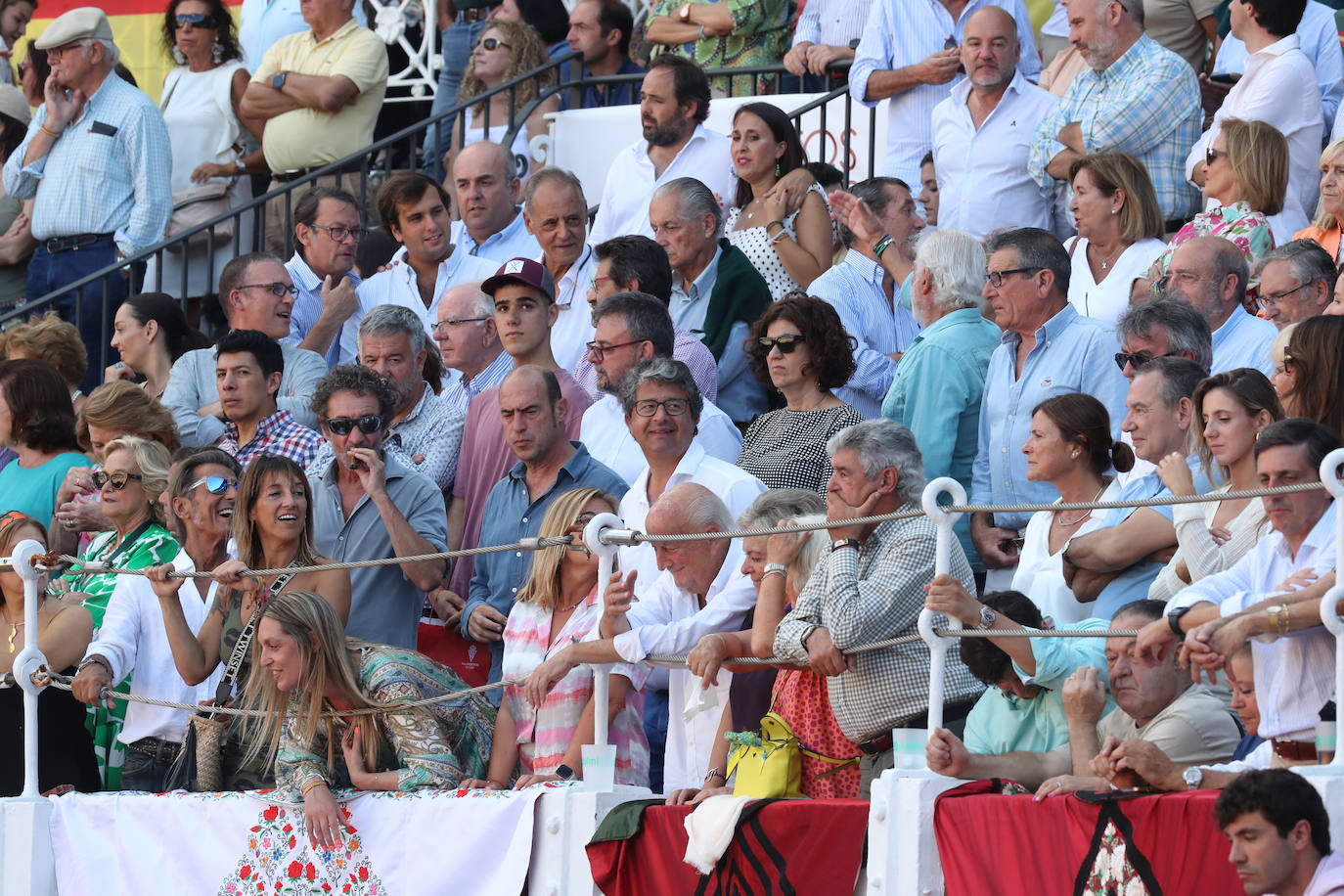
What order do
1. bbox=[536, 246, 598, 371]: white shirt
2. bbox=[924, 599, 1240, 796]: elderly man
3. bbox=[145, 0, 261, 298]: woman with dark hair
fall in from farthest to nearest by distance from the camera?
bbox=[145, 0, 261, 298]: woman with dark hair < bbox=[536, 246, 598, 371]: white shirt < bbox=[924, 599, 1240, 796]: elderly man

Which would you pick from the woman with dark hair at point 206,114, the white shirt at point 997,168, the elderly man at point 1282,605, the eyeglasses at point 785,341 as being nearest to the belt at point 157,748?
the eyeglasses at point 785,341

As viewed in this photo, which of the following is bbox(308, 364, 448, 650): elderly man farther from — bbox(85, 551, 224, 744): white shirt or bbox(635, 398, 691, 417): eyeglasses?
bbox(635, 398, 691, 417): eyeglasses

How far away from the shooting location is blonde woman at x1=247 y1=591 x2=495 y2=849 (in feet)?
21.0

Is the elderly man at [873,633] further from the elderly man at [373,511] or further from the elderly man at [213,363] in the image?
the elderly man at [213,363]

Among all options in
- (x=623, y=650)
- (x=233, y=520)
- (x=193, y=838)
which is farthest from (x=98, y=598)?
(x=623, y=650)

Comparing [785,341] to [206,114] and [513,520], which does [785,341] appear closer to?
[513,520]

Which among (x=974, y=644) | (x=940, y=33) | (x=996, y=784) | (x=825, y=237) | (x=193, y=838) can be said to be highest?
(x=940, y=33)

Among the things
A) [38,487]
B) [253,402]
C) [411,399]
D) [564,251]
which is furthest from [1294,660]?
[38,487]

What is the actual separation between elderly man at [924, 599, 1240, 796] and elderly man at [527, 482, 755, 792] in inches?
44.4

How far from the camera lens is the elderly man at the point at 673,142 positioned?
34.1ft

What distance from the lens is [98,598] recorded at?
7.85m

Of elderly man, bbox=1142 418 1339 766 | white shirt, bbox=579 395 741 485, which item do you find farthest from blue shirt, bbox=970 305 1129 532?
elderly man, bbox=1142 418 1339 766

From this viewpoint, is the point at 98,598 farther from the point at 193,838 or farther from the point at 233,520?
the point at 193,838

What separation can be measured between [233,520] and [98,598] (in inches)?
33.6
